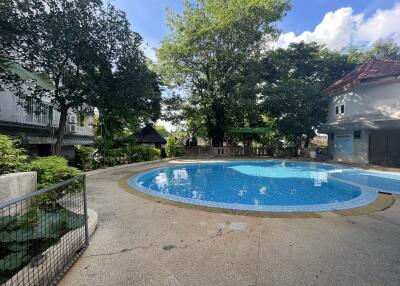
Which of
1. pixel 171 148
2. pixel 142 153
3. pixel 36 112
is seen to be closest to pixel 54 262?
→ pixel 36 112

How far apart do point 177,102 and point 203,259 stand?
22263mm

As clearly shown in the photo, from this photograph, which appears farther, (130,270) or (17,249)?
(130,270)

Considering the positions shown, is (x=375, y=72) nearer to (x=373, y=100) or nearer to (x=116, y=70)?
(x=373, y=100)

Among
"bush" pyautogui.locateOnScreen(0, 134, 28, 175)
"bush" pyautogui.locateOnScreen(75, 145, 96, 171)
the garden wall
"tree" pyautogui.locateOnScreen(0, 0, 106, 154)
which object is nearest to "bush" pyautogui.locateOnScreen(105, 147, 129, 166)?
"bush" pyautogui.locateOnScreen(75, 145, 96, 171)

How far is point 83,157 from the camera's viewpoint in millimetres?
11414

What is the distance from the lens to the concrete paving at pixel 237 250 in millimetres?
2795

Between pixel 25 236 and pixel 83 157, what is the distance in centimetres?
959

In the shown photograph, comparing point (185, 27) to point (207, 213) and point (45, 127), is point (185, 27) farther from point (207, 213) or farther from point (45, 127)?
point (207, 213)

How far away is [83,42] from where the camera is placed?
1061cm

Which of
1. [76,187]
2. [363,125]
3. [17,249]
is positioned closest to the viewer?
[17,249]

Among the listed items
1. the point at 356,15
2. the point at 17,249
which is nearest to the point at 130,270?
the point at 17,249

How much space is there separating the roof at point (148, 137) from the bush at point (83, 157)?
996 centimetres

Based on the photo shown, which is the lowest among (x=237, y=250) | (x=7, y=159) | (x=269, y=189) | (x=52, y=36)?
(x=269, y=189)

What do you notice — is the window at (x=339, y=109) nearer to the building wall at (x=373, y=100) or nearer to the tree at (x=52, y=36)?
the building wall at (x=373, y=100)
